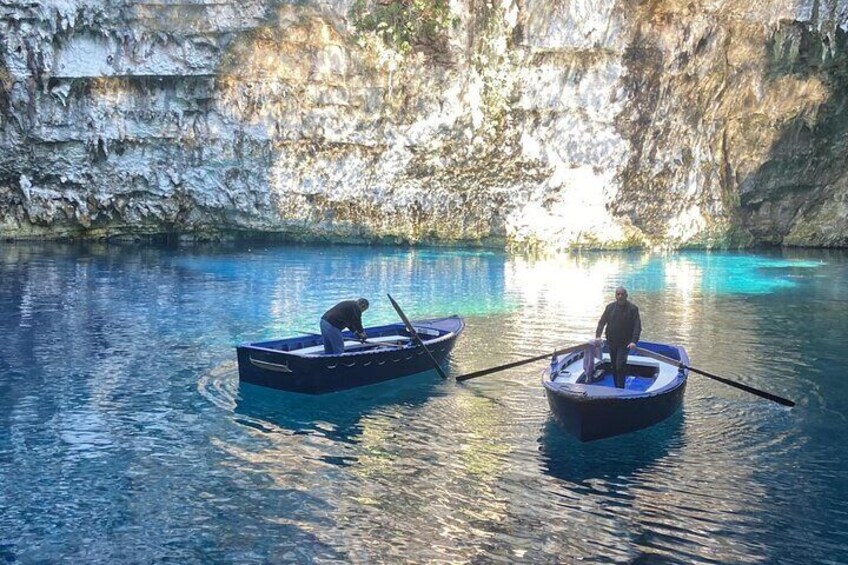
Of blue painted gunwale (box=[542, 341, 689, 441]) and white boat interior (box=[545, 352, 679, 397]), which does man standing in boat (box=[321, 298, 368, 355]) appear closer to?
white boat interior (box=[545, 352, 679, 397])

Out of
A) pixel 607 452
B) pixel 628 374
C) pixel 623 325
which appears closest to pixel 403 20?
pixel 628 374

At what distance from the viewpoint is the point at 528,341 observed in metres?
21.9

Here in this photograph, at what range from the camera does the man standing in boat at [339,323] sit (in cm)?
1652

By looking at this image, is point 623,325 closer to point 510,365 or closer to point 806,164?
point 510,365

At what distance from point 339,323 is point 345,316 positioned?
179 millimetres

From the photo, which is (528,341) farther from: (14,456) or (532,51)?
(532,51)

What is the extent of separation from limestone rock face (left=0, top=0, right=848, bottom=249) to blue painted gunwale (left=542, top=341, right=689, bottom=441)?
1638 inches

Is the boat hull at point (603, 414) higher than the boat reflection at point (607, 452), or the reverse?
the boat hull at point (603, 414)

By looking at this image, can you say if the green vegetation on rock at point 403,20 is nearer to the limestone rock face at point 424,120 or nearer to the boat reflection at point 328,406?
the limestone rock face at point 424,120

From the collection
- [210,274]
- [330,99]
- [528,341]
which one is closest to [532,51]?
[330,99]

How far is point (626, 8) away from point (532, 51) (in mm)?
6039

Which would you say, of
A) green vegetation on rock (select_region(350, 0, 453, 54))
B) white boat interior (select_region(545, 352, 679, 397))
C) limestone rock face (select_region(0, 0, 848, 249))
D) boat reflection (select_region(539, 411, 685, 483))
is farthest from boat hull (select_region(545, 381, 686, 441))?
green vegetation on rock (select_region(350, 0, 453, 54))

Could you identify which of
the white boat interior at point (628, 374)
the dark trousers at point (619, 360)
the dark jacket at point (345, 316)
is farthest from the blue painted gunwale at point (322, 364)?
the dark trousers at point (619, 360)

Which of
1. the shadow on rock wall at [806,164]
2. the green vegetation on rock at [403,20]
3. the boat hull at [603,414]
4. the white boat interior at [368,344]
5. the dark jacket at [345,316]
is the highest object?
the green vegetation on rock at [403,20]
